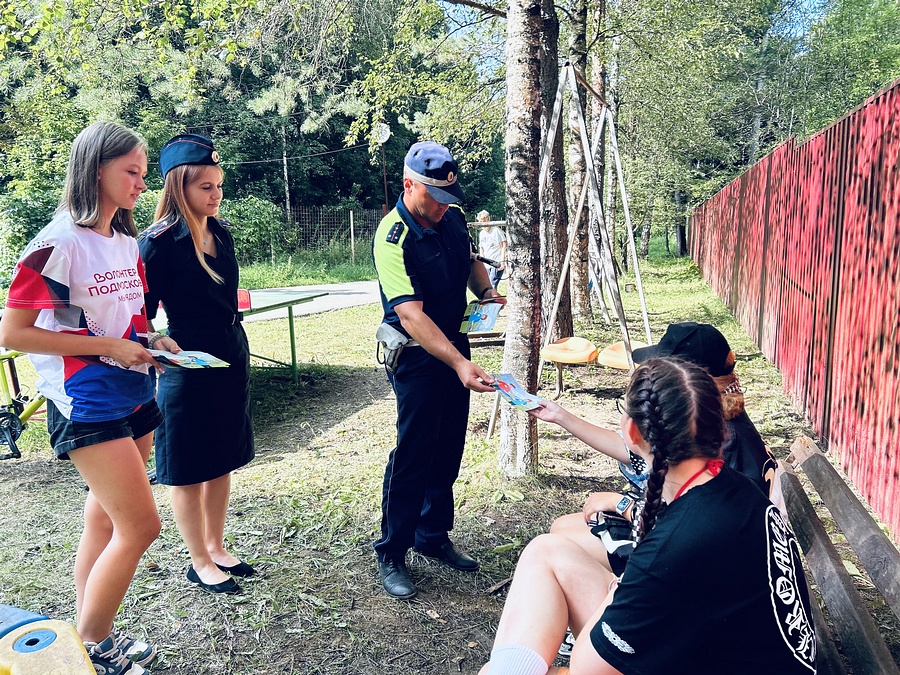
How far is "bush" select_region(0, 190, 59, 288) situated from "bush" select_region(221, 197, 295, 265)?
5711 millimetres

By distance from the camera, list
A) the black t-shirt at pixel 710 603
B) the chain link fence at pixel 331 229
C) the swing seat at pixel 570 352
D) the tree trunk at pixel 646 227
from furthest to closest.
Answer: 1. the chain link fence at pixel 331 229
2. the tree trunk at pixel 646 227
3. the swing seat at pixel 570 352
4. the black t-shirt at pixel 710 603

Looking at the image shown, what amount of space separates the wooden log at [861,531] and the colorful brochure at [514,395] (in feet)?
3.51

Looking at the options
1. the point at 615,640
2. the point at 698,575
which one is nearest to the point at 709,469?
the point at 698,575

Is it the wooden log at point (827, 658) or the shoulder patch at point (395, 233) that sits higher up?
the shoulder patch at point (395, 233)

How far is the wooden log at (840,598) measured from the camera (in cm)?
170

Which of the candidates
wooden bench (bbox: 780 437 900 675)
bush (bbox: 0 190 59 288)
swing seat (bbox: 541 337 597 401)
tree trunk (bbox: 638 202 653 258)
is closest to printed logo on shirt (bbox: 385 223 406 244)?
wooden bench (bbox: 780 437 900 675)

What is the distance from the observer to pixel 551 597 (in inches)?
75.0

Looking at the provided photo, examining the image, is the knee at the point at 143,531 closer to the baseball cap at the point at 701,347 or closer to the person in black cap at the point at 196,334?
the person in black cap at the point at 196,334

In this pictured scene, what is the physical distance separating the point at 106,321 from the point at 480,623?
1.82 meters

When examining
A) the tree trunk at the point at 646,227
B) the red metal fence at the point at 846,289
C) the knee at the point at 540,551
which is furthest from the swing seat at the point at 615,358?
the tree trunk at the point at 646,227

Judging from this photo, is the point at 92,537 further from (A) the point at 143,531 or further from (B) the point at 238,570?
(B) the point at 238,570

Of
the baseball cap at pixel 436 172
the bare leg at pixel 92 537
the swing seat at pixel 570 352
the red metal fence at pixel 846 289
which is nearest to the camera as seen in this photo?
the bare leg at pixel 92 537

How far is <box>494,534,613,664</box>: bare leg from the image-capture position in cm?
183

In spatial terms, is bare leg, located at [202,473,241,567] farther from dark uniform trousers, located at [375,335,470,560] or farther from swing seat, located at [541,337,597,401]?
swing seat, located at [541,337,597,401]
